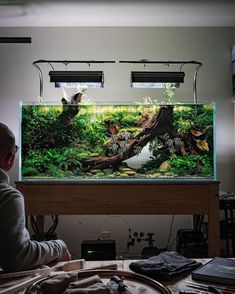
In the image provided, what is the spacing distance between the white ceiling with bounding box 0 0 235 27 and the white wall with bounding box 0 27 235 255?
117mm

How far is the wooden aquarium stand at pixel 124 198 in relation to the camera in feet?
9.79

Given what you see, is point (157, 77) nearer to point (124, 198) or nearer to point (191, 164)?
point (191, 164)

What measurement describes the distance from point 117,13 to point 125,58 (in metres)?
0.55

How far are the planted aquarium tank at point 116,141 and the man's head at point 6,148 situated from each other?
5.57ft

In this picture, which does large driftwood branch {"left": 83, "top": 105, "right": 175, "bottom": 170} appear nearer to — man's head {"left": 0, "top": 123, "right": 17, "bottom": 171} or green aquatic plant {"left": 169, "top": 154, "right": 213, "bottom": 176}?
green aquatic plant {"left": 169, "top": 154, "right": 213, "bottom": 176}

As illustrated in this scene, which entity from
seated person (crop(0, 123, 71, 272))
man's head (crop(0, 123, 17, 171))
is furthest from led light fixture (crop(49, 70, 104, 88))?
seated person (crop(0, 123, 71, 272))

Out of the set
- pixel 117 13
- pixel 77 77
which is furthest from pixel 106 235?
pixel 117 13

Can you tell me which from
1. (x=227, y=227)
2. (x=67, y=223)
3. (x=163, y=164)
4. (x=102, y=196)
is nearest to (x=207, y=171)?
(x=163, y=164)

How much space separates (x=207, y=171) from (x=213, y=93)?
1.29 meters

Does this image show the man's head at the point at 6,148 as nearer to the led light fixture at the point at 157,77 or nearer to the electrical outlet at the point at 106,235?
the led light fixture at the point at 157,77

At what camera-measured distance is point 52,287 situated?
2.85ft

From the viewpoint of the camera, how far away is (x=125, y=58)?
13.3 feet

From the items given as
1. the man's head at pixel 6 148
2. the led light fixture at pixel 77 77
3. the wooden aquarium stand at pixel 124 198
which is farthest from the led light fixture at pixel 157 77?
the man's head at pixel 6 148

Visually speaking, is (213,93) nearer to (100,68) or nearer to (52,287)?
(100,68)
